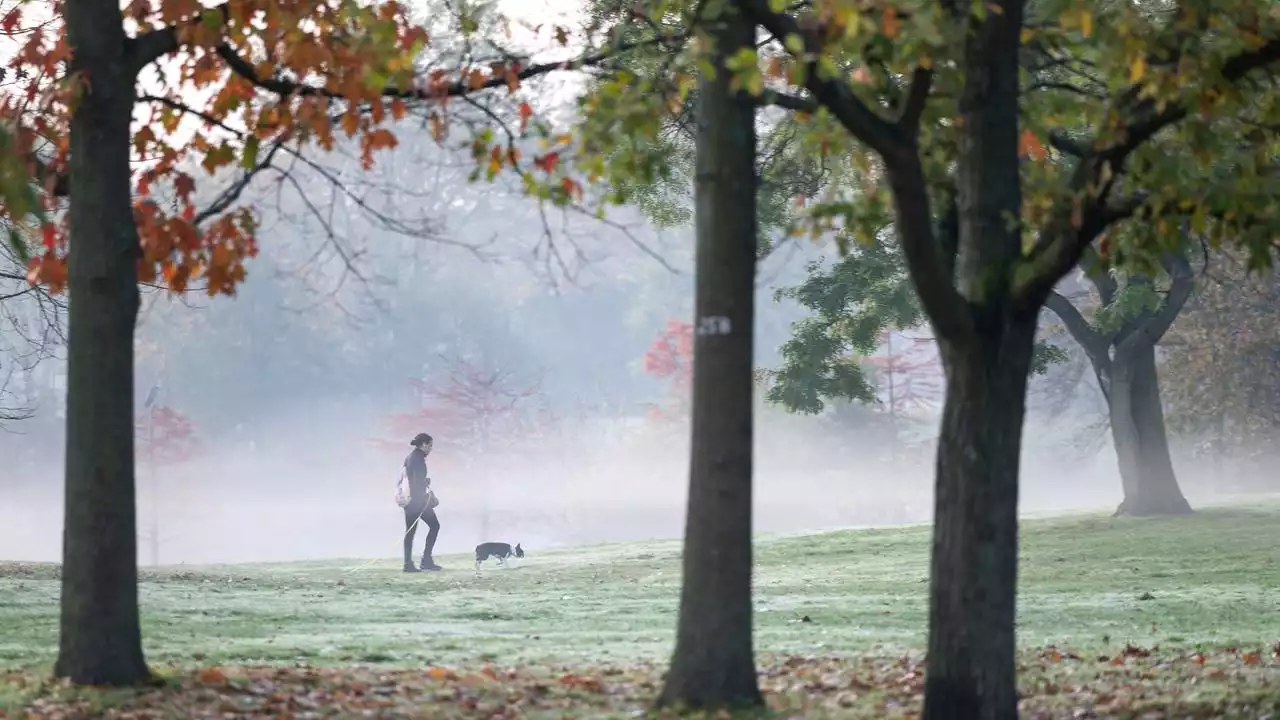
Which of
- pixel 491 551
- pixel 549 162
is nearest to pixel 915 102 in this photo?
pixel 549 162

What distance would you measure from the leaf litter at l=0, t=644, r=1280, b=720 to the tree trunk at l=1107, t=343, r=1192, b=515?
62.8 feet

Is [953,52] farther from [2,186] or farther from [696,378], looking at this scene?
[2,186]

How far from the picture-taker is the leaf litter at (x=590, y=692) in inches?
340

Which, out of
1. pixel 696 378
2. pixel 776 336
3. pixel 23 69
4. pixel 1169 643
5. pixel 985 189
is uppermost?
pixel 776 336

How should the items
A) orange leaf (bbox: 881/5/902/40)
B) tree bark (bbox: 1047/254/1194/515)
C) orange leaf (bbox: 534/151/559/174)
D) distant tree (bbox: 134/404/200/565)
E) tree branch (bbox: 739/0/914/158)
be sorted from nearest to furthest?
orange leaf (bbox: 881/5/902/40) → tree branch (bbox: 739/0/914/158) → orange leaf (bbox: 534/151/559/174) → tree bark (bbox: 1047/254/1194/515) → distant tree (bbox: 134/404/200/565)

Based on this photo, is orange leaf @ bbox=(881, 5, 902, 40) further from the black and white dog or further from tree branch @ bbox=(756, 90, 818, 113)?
the black and white dog

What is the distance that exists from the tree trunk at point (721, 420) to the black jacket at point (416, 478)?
14417 mm

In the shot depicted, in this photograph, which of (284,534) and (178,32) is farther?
(284,534)

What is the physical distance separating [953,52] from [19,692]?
18.6 ft

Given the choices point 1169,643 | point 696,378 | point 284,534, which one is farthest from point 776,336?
point 696,378

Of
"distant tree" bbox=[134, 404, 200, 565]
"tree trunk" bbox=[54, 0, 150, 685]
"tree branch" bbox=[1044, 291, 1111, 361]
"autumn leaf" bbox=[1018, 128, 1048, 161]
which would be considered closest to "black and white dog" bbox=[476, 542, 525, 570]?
"tree branch" bbox=[1044, 291, 1111, 361]

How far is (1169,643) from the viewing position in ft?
43.6

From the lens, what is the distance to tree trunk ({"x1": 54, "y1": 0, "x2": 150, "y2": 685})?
8773 mm

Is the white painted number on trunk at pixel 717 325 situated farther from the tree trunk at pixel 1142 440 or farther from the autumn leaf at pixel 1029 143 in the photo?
the tree trunk at pixel 1142 440
